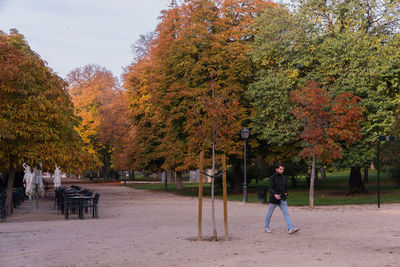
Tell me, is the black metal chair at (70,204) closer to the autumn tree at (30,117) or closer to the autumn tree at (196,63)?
the autumn tree at (30,117)

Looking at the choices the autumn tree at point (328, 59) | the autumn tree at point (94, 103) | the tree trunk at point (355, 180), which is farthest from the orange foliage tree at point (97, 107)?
the tree trunk at point (355, 180)

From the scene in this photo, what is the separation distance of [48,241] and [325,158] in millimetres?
14915

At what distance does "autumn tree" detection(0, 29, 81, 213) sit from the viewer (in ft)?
57.9

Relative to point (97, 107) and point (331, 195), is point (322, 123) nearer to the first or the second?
point (331, 195)

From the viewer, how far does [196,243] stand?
11.3 metres

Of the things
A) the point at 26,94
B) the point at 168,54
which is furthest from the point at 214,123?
the point at 168,54

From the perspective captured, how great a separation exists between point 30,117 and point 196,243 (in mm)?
9439

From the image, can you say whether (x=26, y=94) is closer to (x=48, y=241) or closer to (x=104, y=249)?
(x=48, y=241)

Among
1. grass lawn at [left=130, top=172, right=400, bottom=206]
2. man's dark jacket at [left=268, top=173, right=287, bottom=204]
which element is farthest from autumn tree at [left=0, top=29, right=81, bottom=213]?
grass lawn at [left=130, top=172, right=400, bottom=206]

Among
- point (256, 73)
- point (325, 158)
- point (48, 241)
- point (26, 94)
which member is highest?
point (256, 73)

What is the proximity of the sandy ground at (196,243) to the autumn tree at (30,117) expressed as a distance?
→ 8.29 ft

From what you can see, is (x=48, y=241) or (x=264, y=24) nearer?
(x=48, y=241)

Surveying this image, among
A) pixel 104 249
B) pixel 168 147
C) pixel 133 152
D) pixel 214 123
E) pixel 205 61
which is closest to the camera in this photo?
pixel 104 249

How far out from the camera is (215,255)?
966cm
